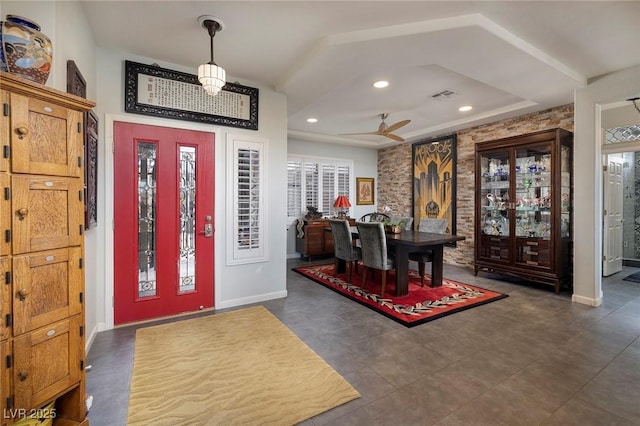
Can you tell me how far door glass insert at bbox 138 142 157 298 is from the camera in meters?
3.08

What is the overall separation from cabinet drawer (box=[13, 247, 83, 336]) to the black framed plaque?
2029 mm

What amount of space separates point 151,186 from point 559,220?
16.9 feet

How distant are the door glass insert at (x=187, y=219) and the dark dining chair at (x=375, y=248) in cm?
210

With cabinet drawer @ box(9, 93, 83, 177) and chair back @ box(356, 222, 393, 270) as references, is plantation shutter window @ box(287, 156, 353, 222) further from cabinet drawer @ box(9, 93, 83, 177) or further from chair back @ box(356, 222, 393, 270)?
cabinet drawer @ box(9, 93, 83, 177)

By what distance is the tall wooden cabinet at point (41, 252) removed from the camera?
1.29 metres

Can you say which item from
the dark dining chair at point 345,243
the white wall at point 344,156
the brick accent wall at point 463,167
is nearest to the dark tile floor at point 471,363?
the dark dining chair at point 345,243

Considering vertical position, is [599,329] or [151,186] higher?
[151,186]

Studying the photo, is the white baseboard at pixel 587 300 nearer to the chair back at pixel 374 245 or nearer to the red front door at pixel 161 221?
the chair back at pixel 374 245

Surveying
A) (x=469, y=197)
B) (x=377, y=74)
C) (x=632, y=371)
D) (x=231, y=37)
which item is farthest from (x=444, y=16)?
(x=469, y=197)

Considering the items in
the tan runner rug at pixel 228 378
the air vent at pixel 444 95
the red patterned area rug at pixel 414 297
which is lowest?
the tan runner rug at pixel 228 378

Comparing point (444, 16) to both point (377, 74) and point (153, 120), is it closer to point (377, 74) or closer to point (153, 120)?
point (377, 74)

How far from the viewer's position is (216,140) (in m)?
3.43

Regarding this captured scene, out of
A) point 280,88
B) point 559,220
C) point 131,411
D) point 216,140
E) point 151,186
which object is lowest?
point 131,411

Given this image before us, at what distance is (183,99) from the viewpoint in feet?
10.6
